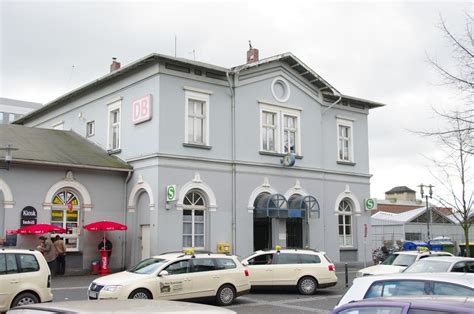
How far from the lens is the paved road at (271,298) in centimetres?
1525

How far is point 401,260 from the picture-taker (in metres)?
19.5

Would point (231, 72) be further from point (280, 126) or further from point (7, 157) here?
Result: point (7, 157)

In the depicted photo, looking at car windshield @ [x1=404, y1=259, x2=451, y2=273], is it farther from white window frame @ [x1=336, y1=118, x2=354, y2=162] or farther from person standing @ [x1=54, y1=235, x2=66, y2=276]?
white window frame @ [x1=336, y1=118, x2=354, y2=162]

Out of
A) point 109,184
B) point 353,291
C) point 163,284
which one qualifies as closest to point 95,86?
point 109,184

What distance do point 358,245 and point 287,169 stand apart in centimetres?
652

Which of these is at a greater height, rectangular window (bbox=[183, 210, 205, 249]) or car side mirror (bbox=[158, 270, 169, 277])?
rectangular window (bbox=[183, 210, 205, 249])

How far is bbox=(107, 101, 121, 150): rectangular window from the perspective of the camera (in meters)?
26.8

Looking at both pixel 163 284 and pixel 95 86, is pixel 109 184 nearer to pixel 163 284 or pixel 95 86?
pixel 95 86

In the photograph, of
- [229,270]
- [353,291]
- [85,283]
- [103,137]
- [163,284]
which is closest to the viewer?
[353,291]

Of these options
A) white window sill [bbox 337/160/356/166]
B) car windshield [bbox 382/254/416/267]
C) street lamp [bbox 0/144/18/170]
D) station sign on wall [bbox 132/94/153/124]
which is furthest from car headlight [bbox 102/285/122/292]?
white window sill [bbox 337/160/356/166]

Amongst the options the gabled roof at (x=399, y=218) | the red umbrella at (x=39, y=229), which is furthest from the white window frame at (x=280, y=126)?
the gabled roof at (x=399, y=218)

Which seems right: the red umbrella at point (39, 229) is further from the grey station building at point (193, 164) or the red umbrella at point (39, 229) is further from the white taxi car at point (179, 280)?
the white taxi car at point (179, 280)

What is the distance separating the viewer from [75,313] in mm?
4285

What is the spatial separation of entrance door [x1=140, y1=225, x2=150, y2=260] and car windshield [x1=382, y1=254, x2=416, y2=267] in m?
9.77
